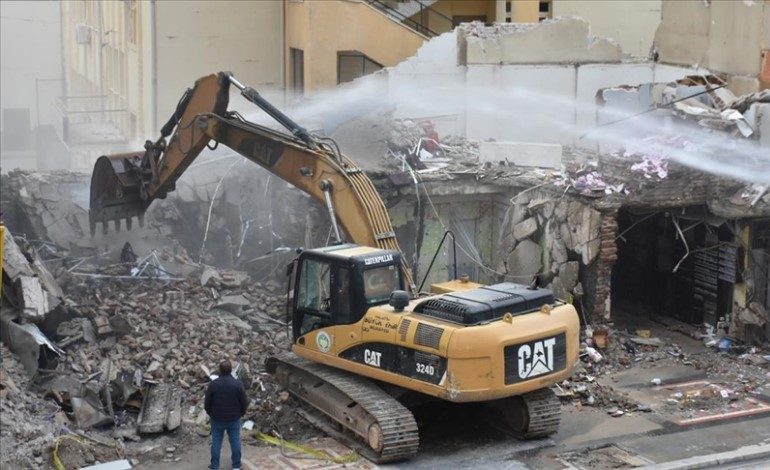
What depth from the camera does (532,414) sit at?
1570cm

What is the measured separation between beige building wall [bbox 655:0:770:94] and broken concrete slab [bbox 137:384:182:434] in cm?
1477

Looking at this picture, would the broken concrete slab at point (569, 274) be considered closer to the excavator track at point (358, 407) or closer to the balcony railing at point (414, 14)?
the excavator track at point (358, 407)

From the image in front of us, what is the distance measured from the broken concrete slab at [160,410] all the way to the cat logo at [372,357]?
8.32 feet

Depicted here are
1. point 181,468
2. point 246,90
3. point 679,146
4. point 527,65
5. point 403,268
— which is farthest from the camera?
point 527,65

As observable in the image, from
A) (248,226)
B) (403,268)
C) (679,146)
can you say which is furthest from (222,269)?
(679,146)

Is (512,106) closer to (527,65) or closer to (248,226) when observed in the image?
(527,65)

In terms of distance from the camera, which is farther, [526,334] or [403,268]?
[403,268]

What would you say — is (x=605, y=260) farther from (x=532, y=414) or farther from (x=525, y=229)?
(x=532, y=414)

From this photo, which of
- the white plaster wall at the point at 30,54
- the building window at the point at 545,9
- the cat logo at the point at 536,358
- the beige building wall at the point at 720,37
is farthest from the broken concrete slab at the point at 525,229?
the white plaster wall at the point at 30,54

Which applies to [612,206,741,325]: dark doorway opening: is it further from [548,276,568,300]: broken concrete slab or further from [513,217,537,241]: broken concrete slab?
[513,217,537,241]: broken concrete slab

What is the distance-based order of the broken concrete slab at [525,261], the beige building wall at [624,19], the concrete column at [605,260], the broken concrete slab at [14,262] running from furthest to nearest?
the beige building wall at [624,19]
the broken concrete slab at [525,261]
the concrete column at [605,260]
the broken concrete slab at [14,262]

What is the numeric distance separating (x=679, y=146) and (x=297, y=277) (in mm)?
8486

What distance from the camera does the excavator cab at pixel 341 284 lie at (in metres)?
15.7

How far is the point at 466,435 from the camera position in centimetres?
1631
